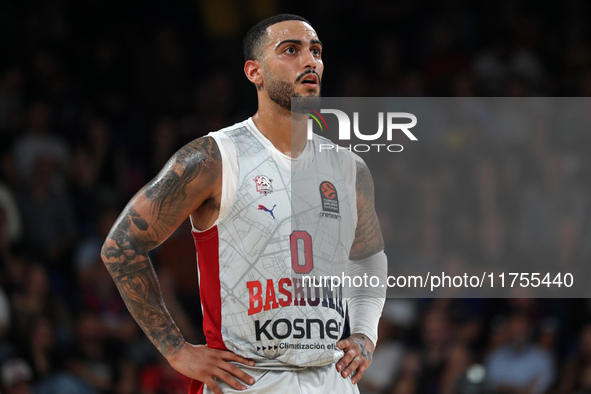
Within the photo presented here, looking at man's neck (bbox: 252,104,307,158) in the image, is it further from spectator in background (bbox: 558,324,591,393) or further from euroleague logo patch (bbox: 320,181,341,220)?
spectator in background (bbox: 558,324,591,393)

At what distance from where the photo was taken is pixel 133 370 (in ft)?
21.4

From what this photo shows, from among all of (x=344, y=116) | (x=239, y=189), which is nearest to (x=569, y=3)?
(x=344, y=116)

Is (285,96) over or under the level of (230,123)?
under

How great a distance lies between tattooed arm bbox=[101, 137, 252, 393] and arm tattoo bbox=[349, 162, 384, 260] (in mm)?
709

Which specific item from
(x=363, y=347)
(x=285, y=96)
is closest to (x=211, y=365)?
(x=363, y=347)

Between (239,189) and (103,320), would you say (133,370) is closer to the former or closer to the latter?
(103,320)

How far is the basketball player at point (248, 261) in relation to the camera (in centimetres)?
299

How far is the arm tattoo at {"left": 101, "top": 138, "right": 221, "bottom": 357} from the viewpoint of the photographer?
9.82 ft

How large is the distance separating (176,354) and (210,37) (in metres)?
6.11

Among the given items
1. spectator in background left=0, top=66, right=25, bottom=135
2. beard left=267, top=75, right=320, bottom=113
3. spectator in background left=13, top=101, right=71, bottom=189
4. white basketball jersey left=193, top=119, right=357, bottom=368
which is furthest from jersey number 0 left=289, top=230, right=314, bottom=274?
spectator in background left=0, top=66, right=25, bottom=135

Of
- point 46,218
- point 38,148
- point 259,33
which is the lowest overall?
point 259,33

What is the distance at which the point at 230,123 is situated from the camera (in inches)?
308

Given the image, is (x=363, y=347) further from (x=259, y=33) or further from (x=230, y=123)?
(x=230, y=123)

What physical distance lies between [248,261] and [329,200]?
17.2 inches
